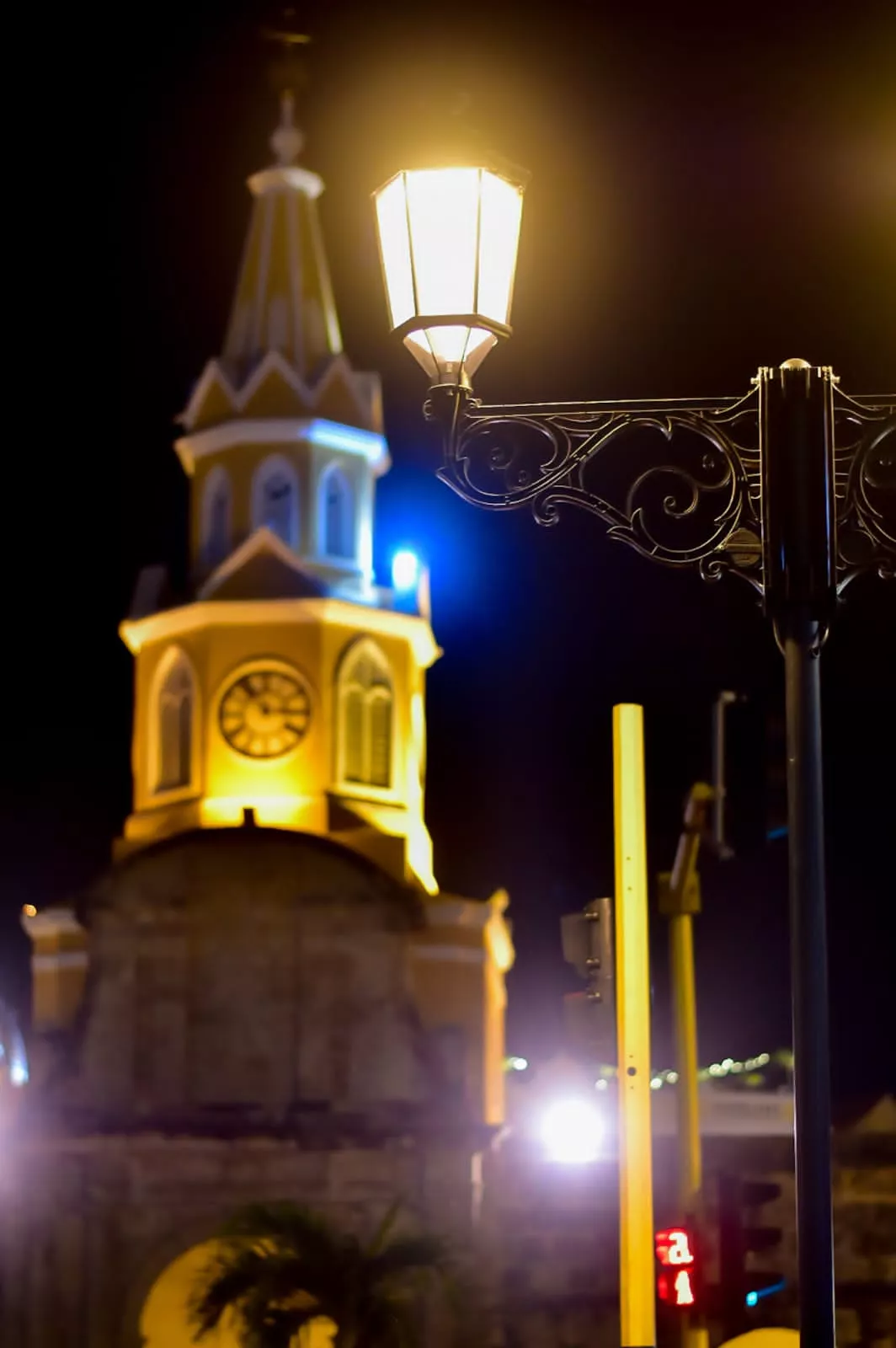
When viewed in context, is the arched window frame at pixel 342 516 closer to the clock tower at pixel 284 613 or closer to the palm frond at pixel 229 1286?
the clock tower at pixel 284 613

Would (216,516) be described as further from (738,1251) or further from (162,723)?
(738,1251)

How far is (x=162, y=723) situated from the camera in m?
37.0

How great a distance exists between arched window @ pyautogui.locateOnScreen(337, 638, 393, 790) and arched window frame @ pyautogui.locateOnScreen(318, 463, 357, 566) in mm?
1750

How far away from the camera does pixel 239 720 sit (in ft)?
117

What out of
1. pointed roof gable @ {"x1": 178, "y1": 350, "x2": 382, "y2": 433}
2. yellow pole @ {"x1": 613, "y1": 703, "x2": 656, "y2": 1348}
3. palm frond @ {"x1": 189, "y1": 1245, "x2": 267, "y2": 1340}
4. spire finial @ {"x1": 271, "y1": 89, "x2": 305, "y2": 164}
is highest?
spire finial @ {"x1": 271, "y1": 89, "x2": 305, "y2": 164}

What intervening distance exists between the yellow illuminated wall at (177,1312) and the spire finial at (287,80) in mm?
18997

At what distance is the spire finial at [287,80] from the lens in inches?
1534

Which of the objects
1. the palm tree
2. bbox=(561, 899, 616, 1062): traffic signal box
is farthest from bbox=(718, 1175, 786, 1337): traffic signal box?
the palm tree

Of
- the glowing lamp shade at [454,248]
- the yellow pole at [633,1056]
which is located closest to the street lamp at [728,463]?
the glowing lamp shade at [454,248]

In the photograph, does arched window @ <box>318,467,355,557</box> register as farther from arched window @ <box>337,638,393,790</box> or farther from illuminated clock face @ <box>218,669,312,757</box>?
illuminated clock face @ <box>218,669,312,757</box>

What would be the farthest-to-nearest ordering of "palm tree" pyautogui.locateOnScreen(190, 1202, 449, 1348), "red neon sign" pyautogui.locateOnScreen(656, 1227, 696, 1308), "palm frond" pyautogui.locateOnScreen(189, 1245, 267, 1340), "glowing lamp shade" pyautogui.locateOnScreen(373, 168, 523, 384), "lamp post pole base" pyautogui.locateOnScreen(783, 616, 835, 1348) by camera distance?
"palm frond" pyautogui.locateOnScreen(189, 1245, 267, 1340), "palm tree" pyautogui.locateOnScreen(190, 1202, 449, 1348), "red neon sign" pyautogui.locateOnScreen(656, 1227, 696, 1308), "glowing lamp shade" pyautogui.locateOnScreen(373, 168, 523, 384), "lamp post pole base" pyautogui.locateOnScreen(783, 616, 835, 1348)

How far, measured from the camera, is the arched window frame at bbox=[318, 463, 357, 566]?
37156 millimetres

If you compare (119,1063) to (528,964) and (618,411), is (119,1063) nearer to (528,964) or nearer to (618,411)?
(528,964)

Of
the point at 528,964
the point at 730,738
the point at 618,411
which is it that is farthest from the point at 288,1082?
the point at 618,411
